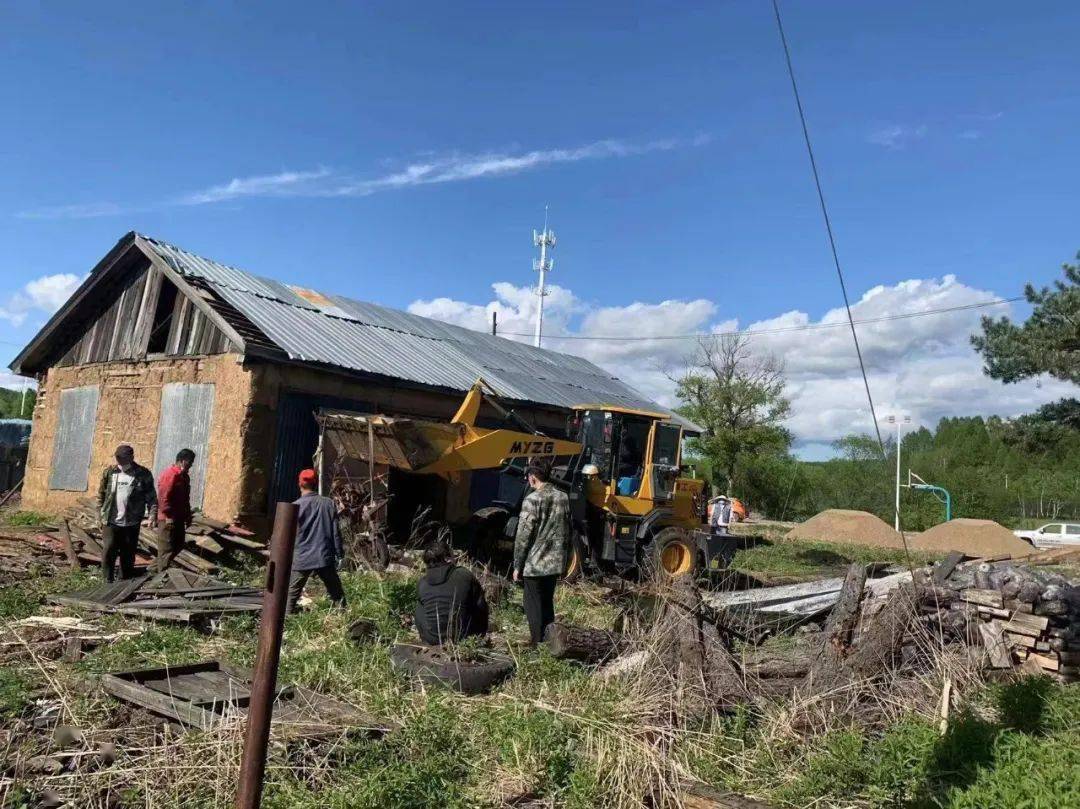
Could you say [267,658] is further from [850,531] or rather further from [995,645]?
[850,531]

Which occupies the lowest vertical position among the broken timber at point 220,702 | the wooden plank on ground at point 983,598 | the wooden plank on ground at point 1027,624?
the broken timber at point 220,702

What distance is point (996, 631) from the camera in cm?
731

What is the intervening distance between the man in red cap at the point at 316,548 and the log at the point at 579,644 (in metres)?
2.90

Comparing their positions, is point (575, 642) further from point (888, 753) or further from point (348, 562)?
point (348, 562)

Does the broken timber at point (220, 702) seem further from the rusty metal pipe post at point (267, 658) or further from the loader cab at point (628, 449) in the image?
the loader cab at point (628, 449)

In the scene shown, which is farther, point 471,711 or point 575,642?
point 575,642

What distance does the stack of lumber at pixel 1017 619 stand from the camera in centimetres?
718

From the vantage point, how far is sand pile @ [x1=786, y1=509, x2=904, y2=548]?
26.5m

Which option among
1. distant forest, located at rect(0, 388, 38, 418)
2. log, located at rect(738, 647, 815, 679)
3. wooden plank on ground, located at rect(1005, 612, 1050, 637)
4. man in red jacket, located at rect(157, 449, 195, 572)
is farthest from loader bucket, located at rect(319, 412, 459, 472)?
distant forest, located at rect(0, 388, 38, 418)

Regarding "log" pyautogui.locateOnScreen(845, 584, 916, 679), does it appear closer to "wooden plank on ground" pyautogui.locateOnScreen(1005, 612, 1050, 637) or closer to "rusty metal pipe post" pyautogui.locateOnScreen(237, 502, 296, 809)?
"wooden plank on ground" pyautogui.locateOnScreen(1005, 612, 1050, 637)

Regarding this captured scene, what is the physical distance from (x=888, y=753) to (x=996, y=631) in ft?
9.77

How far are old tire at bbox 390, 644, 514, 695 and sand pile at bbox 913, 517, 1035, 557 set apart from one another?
21.4m

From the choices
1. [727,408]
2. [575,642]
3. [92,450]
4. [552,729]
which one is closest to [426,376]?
[92,450]

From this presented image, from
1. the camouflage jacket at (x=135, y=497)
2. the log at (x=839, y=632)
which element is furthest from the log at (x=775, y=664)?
the camouflage jacket at (x=135, y=497)
